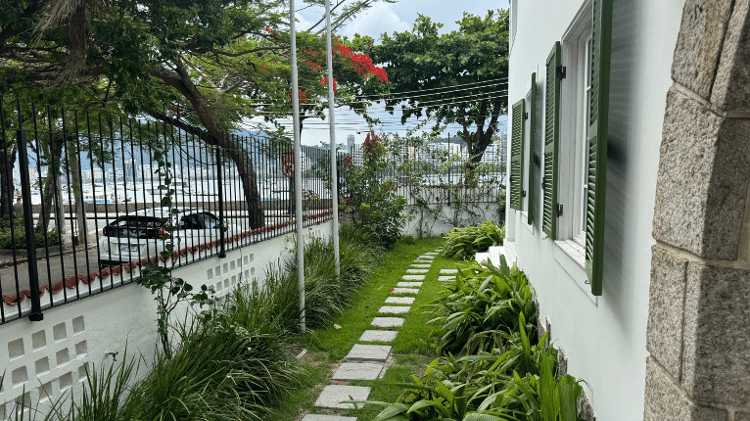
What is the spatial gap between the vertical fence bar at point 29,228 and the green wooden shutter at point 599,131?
283 cm

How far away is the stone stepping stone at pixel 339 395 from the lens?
397 cm

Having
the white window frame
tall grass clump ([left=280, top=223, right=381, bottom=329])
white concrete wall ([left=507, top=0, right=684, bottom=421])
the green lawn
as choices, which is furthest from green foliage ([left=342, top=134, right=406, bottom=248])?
white concrete wall ([left=507, top=0, right=684, bottom=421])

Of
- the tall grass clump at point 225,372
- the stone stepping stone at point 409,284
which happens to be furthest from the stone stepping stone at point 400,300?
the tall grass clump at point 225,372

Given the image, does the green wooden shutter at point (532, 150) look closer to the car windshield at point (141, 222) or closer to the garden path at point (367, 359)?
the garden path at point (367, 359)

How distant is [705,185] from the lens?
1.33 m

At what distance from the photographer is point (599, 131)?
2076 millimetres

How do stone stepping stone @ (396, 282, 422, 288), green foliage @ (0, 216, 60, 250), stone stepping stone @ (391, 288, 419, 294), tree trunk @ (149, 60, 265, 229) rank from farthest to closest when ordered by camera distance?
green foliage @ (0, 216, 60, 250) → stone stepping stone @ (396, 282, 422, 288) → stone stepping stone @ (391, 288, 419, 294) → tree trunk @ (149, 60, 265, 229)

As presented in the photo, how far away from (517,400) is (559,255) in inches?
38.6

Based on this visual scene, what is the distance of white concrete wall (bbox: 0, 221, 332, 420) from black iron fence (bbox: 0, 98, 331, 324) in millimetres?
80

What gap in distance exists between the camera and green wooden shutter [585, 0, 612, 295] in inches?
80.9

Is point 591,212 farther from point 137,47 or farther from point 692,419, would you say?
point 137,47

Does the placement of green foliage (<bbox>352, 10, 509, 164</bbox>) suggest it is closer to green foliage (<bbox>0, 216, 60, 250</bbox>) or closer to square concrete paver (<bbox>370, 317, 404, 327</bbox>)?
green foliage (<bbox>0, 216, 60, 250</bbox>)

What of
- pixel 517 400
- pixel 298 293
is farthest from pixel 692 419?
pixel 298 293

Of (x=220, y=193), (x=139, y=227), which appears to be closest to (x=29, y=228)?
(x=139, y=227)
